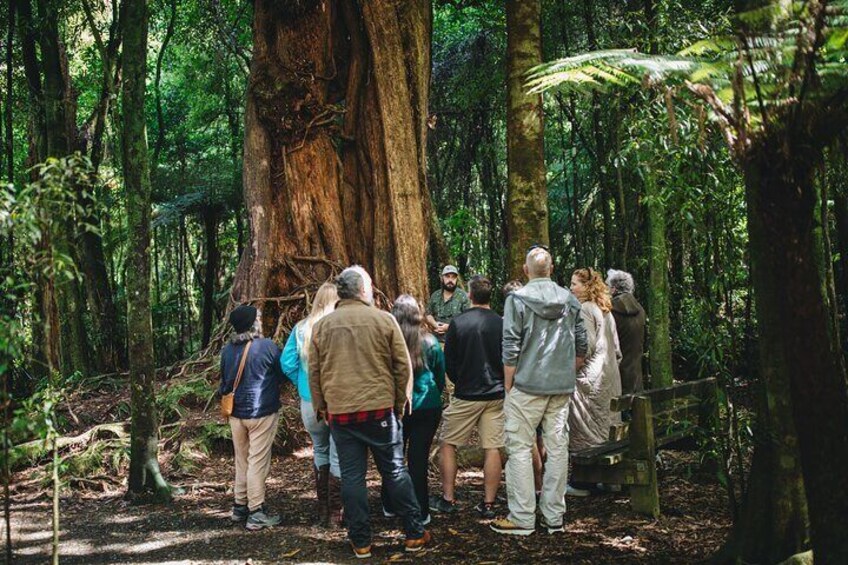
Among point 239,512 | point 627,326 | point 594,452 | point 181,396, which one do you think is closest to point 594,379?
point 594,452

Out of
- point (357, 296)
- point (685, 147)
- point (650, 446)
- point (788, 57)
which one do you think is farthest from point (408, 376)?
point (788, 57)

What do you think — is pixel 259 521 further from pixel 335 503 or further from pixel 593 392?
pixel 593 392

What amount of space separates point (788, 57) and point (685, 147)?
1.55 meters

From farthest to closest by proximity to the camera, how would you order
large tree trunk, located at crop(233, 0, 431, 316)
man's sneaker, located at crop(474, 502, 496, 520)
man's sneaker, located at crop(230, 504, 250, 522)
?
large tree trunk, located at crop(233, 0, 431, 316) < man's sneaker, located at crop(230, 504, 250, 522) < man's sneaker, located at crop(474, 502, 496, 520)

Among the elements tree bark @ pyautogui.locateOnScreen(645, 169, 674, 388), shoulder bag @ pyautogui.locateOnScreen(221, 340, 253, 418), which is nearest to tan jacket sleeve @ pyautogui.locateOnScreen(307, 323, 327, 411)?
shoulder bag @ pyautogui.locateOnScreen(221, 340, 253, 418)

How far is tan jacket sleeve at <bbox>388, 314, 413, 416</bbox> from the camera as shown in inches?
215

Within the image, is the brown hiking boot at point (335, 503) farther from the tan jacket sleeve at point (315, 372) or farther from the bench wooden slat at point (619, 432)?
the bench wooden slat at point (619, 432)

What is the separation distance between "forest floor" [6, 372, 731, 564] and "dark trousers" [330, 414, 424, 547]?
0.24 metres

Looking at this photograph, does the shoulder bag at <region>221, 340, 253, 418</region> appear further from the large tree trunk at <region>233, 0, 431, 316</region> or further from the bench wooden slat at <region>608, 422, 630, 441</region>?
the large tree trunk at <region>233, 0, 431, 316</region>

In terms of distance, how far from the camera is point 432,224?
10.7 meters

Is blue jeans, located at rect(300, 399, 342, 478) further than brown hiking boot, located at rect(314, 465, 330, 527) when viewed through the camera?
No

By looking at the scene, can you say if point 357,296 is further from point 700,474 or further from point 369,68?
point 369,68

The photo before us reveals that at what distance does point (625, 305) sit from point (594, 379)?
1012 mm

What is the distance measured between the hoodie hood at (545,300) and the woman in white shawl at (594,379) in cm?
101
